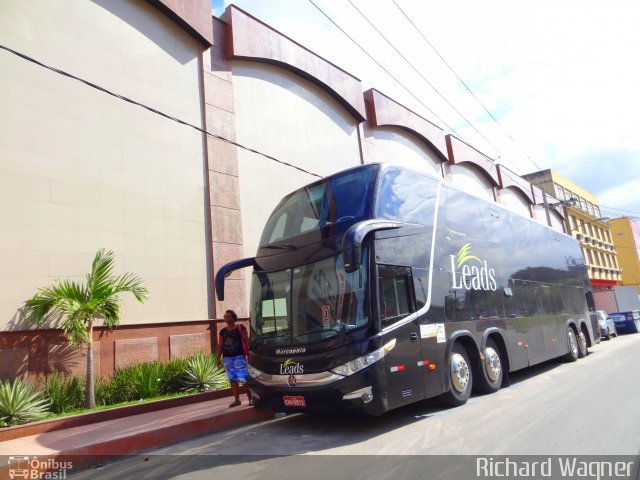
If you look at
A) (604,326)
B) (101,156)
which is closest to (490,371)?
(101,156)

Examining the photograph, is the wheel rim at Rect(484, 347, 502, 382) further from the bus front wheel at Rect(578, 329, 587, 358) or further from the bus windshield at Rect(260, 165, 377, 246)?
the bus front wheel at Rect(578, 329, 587, 358)

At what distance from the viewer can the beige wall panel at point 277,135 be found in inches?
543

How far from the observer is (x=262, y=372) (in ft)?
22.4

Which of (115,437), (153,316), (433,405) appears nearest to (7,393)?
(115,437)

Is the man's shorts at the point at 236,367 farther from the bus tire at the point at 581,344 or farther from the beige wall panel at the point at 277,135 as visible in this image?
the bus tire at the point at 581,344

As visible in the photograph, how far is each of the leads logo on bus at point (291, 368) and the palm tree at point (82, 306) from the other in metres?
4.24

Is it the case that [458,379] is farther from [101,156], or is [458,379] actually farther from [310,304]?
[101,156]

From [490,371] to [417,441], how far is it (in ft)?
11.4

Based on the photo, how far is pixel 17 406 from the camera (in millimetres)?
7082

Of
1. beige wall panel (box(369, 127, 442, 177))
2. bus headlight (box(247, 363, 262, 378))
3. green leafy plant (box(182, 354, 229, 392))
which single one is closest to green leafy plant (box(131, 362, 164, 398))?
green leafy plant (box(182, 354, 229, 392))

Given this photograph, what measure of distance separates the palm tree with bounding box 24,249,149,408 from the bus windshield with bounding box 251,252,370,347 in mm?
3453

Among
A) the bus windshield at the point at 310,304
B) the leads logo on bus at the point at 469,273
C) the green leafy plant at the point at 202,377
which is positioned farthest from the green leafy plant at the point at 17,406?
the leads logo on bus at the point at 469,273

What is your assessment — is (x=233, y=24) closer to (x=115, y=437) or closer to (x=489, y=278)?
(x=489, y=278)

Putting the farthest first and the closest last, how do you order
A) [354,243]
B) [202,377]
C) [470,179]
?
[470,179] → [202,377] → [354,243]
